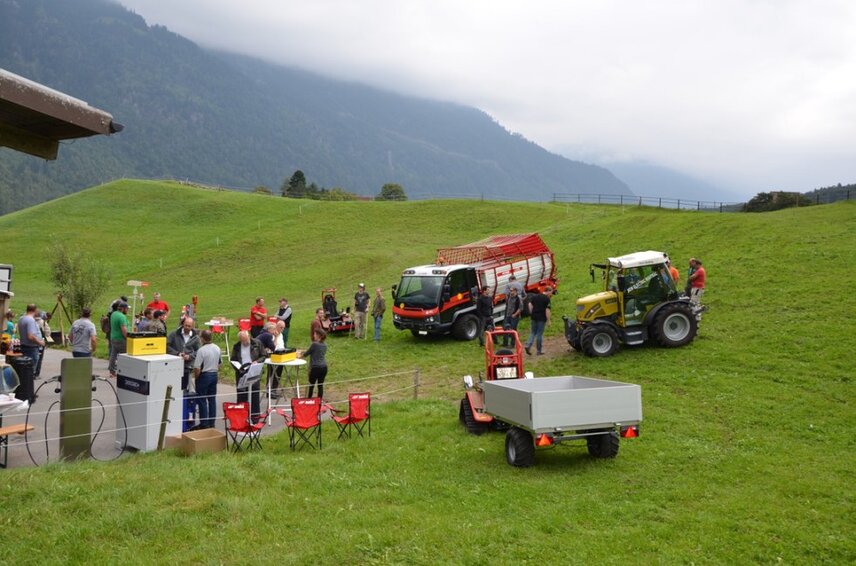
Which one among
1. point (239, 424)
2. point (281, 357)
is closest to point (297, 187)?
point (281, 357)

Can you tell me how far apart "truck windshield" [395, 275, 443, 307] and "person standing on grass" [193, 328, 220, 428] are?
9452mm

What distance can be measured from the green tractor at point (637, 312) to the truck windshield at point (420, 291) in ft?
15.1

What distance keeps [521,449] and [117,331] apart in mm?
10308

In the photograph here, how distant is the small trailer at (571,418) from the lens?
9406 mm

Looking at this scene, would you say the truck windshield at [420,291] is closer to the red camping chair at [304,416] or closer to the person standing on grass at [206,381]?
the person standing on grass at [206,381]

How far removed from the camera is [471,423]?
38.9ft

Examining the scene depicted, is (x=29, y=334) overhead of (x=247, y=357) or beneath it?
overhead

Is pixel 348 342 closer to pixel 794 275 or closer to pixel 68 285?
pixel 68 285

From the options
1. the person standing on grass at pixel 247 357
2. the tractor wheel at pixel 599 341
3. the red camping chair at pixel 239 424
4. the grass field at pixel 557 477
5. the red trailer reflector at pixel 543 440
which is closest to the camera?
the grass field at pixel 557 477

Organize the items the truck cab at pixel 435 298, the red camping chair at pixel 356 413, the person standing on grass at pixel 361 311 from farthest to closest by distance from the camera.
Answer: the person standing on grass at pixel 361 311 < the truck cab at pixel 435 298 < the red camping chair at pixel 356 413

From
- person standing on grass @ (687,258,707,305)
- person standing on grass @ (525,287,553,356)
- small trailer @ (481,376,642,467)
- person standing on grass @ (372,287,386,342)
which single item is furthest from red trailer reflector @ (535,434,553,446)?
person standing on grass @ (372,287,386,342)

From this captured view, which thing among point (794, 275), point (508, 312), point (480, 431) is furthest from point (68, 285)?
point (794, 275)

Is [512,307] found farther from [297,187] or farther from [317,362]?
[297,187]

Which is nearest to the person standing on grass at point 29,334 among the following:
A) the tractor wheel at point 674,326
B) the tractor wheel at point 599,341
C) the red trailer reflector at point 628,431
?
the red trailer reflector at point 628,431
